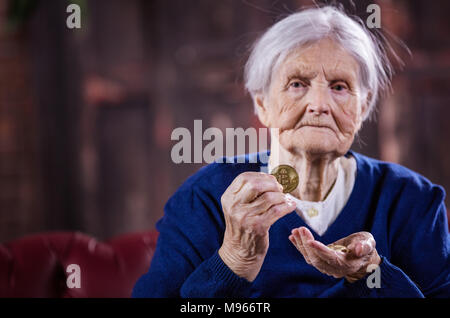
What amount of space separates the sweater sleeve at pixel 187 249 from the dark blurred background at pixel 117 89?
148cm

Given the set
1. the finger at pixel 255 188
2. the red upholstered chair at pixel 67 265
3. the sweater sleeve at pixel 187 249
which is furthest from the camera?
the red upholstered chair at pixel 67 265

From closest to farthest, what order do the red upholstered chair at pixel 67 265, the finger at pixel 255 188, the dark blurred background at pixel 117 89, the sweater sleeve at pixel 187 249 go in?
the finger at pixel 255 188, the sweater sleeve at pixel 187 249, the red upholstered chair at pixel 67 265, the dark blurred background at pixel 117 89

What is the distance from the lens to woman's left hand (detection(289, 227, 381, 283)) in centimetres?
59

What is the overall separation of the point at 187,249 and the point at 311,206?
202 millimetres

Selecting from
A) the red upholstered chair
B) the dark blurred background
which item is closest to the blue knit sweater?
the red upholstered chair

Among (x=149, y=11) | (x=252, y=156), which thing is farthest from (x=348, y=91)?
(x=149, y=11)

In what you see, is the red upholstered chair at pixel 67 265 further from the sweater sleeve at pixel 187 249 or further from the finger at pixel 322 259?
the finger at pixel 322 259

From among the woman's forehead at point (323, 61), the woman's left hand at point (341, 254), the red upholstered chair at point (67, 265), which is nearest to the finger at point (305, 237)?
the woman's left hand at point (341, 254)

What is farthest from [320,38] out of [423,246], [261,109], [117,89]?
[117,89]

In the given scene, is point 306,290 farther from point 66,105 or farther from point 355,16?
point 66,105

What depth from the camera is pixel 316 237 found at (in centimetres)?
66

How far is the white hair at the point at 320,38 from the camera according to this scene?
64cm

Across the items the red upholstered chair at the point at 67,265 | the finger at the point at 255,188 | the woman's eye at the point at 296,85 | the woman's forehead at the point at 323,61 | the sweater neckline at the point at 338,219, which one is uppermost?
the woman's forehead at the point at 323,61

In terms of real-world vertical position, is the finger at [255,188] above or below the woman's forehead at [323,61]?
below
